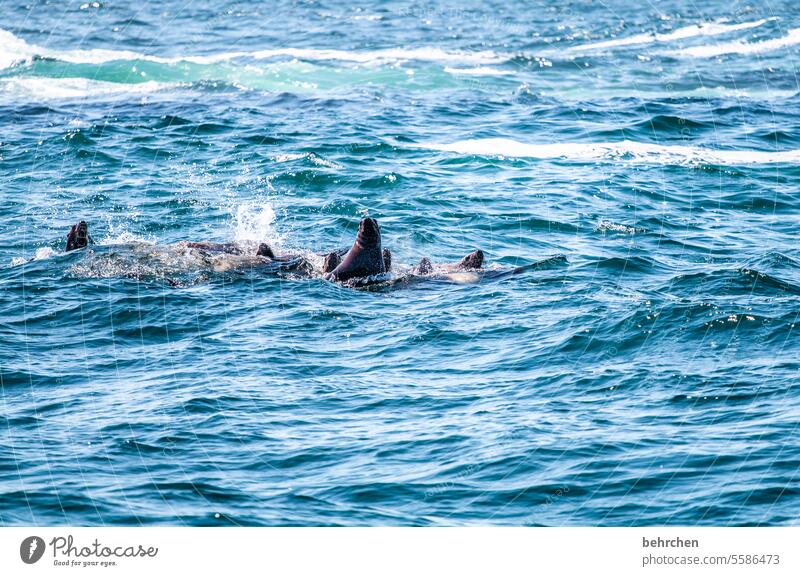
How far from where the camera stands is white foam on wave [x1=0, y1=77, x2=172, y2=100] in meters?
35.5

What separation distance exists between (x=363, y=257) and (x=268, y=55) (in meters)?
26.1

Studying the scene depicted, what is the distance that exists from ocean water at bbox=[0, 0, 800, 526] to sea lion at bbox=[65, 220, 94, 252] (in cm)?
39

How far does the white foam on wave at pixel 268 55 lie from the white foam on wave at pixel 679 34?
493 centimetres

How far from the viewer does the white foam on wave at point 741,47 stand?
44281 millimetres

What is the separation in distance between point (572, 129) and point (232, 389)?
743 inches

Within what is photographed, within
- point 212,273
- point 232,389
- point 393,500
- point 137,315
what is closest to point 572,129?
point 212,273

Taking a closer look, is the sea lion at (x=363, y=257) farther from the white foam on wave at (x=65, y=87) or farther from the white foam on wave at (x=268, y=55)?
the white foam on wave at (x=268, y=55)

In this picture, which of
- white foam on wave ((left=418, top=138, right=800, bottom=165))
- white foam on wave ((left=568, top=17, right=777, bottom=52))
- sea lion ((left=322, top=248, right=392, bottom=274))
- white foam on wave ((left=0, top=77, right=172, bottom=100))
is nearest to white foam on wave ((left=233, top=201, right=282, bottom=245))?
sea lion ((left=322, top=248, right=392, bottom=274))

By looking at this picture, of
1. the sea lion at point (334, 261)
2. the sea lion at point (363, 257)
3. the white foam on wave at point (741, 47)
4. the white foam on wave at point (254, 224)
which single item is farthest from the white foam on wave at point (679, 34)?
the sea lion at point (363, 257)

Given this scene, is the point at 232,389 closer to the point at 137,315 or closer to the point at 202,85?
the point at 137,315

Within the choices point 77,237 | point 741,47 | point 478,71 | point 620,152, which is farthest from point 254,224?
point 741,47

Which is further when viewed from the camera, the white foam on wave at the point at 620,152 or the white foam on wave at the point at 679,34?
the white foam on wave at the point at 679,34

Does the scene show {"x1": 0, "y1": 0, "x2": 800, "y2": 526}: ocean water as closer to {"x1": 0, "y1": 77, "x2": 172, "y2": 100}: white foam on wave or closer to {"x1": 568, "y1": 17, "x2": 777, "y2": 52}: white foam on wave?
{"x1": 0, "y1": 77, "x2": 172, "y2": 100}: white foam on wave
